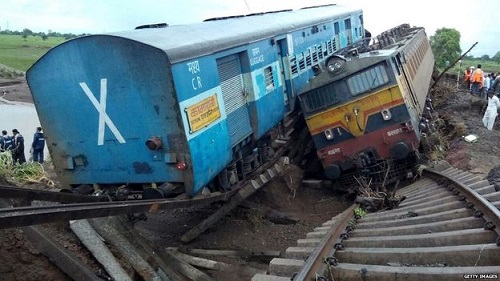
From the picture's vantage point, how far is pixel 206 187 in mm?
7414

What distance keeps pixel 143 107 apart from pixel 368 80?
5.24 meters

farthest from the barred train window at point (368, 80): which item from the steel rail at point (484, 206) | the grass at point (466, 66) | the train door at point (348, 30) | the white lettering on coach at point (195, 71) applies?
the grass at point (466, 66)

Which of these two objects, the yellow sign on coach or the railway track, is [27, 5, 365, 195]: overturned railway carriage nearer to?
the yellow sign on coach

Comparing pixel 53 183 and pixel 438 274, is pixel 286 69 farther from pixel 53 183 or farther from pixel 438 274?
pixel 438 274

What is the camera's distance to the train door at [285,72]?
10273 millimetres

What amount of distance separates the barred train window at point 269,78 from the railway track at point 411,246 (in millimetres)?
3562

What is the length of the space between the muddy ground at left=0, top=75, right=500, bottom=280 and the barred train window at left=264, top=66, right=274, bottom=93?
2.26 meters

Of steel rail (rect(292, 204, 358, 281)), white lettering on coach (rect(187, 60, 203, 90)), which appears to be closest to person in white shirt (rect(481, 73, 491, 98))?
steel rail (rect(292, 204, 358, 281))

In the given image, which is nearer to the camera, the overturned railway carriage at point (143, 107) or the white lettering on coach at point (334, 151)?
the overturned railway carriage at point (143, 107)

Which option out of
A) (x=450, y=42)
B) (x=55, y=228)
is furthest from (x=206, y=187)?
(x=450, y=42)

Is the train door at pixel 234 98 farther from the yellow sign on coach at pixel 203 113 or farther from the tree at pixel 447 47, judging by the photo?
the tree at pixel 447 47

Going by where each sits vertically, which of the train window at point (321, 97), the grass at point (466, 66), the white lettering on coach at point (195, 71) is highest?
the white lettering on coach at point (195, 71)

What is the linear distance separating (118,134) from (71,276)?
7.32 feet

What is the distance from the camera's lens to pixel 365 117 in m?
9.98
